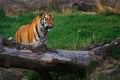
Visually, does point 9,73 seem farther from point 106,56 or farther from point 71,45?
point 71,45

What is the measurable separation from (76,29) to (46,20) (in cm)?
379

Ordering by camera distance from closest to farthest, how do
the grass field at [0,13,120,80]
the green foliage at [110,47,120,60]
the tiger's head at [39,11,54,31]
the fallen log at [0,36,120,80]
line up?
the fallen log at [0,36,120,80] < the green foliage at [110,47,120,60] < the tiger's head at [39,11,54,31] < the grass field at [0,13,120,80]

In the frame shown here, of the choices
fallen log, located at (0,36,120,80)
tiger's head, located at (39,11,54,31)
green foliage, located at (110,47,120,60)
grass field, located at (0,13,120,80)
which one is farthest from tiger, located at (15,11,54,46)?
fallen log, located at (0,36,120,80)

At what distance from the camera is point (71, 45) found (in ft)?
38.4

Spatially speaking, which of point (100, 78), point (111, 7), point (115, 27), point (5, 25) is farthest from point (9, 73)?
point (111, 7)

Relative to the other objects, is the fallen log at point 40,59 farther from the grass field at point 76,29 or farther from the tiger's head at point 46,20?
the tiger's head at point 46,20

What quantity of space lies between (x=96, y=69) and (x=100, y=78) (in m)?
0.45

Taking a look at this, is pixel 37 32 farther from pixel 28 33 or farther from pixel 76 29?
pixel 76 29

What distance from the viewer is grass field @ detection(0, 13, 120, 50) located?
1270 cm

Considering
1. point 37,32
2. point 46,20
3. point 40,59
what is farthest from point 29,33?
point 40,59

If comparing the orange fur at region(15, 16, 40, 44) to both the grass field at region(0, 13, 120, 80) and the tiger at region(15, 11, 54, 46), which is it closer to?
the tiger at region(15, 11, 54, 46)

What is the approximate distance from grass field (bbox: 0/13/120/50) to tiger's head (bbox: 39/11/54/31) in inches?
24.4

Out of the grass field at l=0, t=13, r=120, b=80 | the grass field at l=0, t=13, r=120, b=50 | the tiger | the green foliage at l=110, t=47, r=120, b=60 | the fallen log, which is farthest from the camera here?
the grass field at l=0, t=13, r=120, b=50

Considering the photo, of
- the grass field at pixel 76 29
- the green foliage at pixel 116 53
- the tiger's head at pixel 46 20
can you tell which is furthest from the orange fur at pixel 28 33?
the green foliage at pixel 116 53
